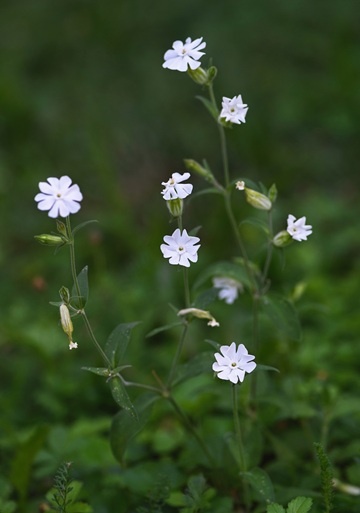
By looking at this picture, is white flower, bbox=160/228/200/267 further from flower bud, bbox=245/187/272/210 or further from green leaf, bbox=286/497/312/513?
green leaf, bbox=286/497/312/513

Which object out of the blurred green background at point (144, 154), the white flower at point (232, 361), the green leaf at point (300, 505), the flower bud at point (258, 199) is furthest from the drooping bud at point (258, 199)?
the blurred green background at point (144, 154)

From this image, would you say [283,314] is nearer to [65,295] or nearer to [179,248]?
[179,248]

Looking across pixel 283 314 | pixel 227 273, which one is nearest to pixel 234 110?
pixel 227 273

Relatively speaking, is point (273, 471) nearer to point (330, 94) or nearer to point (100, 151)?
point (100, 151)

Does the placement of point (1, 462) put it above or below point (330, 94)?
below

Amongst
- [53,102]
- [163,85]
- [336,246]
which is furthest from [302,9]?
[336,246]
